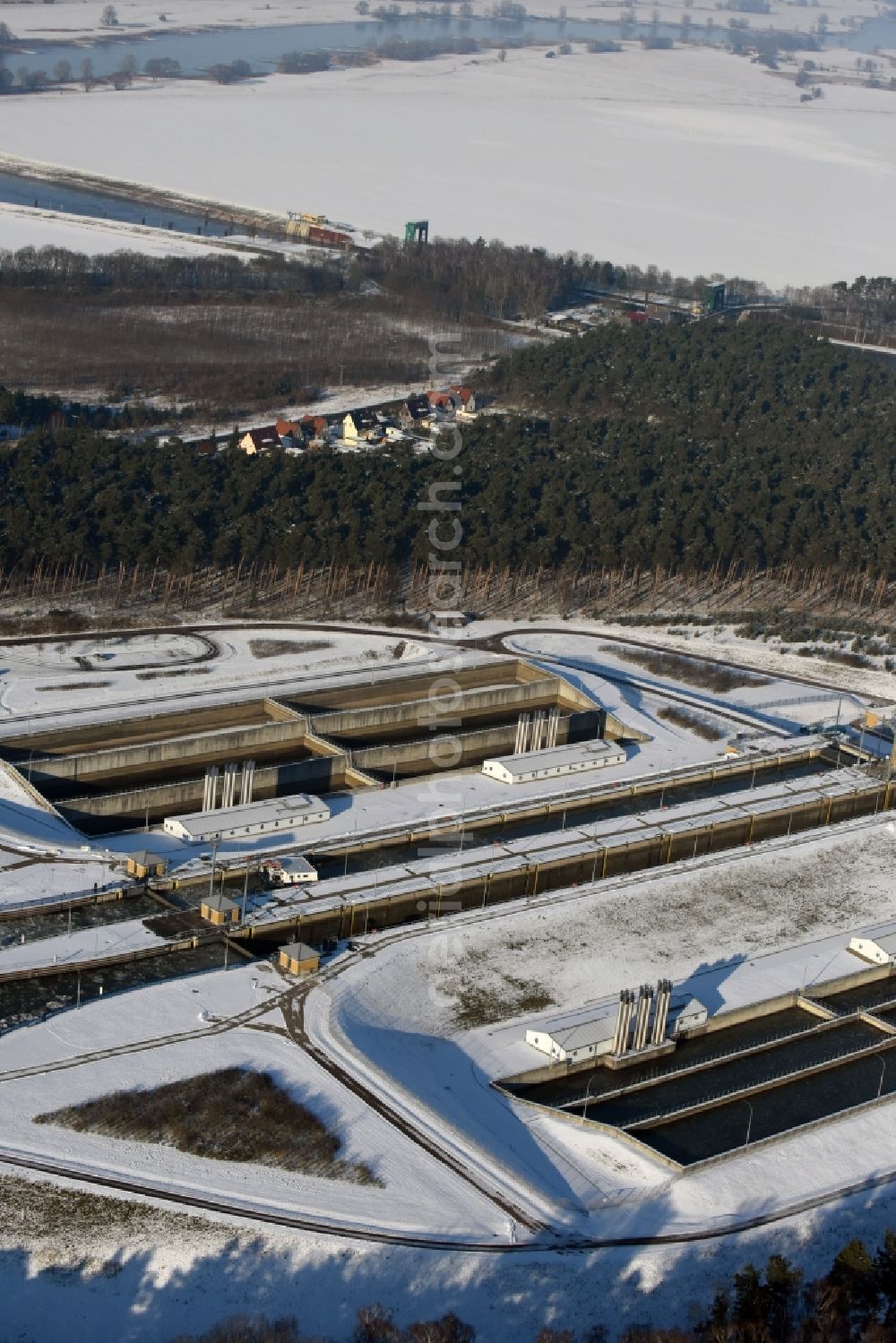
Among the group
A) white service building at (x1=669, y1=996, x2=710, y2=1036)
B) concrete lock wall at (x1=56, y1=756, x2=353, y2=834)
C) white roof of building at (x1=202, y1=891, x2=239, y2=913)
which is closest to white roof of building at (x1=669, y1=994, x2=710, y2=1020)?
white service building at (x1=669, y1=996, x2=710, y2=1036)

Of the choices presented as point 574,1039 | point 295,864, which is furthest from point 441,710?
point 574,1039

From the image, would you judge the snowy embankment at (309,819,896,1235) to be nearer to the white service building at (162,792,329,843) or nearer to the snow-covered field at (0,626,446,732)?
the white service building at (162,792,329,843)

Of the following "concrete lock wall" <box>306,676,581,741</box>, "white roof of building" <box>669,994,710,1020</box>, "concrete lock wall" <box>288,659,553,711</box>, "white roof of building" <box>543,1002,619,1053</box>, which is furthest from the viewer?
"concrete lock wall" <box>288,659,553,711</box>

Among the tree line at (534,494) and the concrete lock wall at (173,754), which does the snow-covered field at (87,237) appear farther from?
the concrete lock wall at (173,754)

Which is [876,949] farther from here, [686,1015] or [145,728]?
[145,728]

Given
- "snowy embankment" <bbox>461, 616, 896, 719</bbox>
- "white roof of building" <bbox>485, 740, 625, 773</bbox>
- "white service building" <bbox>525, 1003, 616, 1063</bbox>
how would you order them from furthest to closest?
"snowy embankment" <bbox>461, 616, 896, 719</bbox> → "white roof of building" <bbox>485, 740, 625, 773</bbox> → "white service building" <bbox>525, 1003, 616, 1063</bbox>
